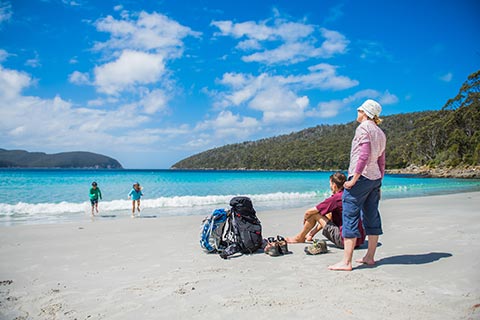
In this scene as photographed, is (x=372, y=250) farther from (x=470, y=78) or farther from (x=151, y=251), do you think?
(x=470, y=78)

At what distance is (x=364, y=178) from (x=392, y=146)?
103 meters

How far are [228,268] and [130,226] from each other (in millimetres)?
5856

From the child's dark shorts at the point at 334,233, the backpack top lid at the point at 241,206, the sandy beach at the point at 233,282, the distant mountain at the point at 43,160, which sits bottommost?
the sandy beach at the point at 233,282

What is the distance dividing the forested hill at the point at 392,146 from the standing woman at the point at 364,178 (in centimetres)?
6152

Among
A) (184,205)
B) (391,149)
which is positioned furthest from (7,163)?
(184,205)

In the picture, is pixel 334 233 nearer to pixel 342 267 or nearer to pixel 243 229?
pixel 342 267

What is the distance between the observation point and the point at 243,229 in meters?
5.89

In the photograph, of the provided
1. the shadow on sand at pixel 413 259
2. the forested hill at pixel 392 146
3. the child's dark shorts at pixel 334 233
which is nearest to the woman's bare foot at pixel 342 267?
the shadow on sand at pixel 413 259

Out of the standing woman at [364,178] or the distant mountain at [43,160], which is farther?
the distant mountain at [43,160]

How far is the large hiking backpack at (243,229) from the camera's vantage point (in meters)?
5.77

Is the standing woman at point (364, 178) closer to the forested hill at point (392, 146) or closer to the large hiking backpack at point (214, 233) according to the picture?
the large hiking backpack at point (214, 233)

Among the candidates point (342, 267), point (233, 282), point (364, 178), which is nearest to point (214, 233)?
point (233, 282)

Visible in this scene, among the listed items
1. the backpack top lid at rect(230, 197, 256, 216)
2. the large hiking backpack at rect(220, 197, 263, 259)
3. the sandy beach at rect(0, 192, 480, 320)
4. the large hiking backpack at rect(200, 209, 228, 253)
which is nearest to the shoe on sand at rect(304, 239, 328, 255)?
the sandy beach at rect(0, 192, 480, 320)

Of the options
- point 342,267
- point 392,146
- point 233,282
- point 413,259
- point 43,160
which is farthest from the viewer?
point 43,160
